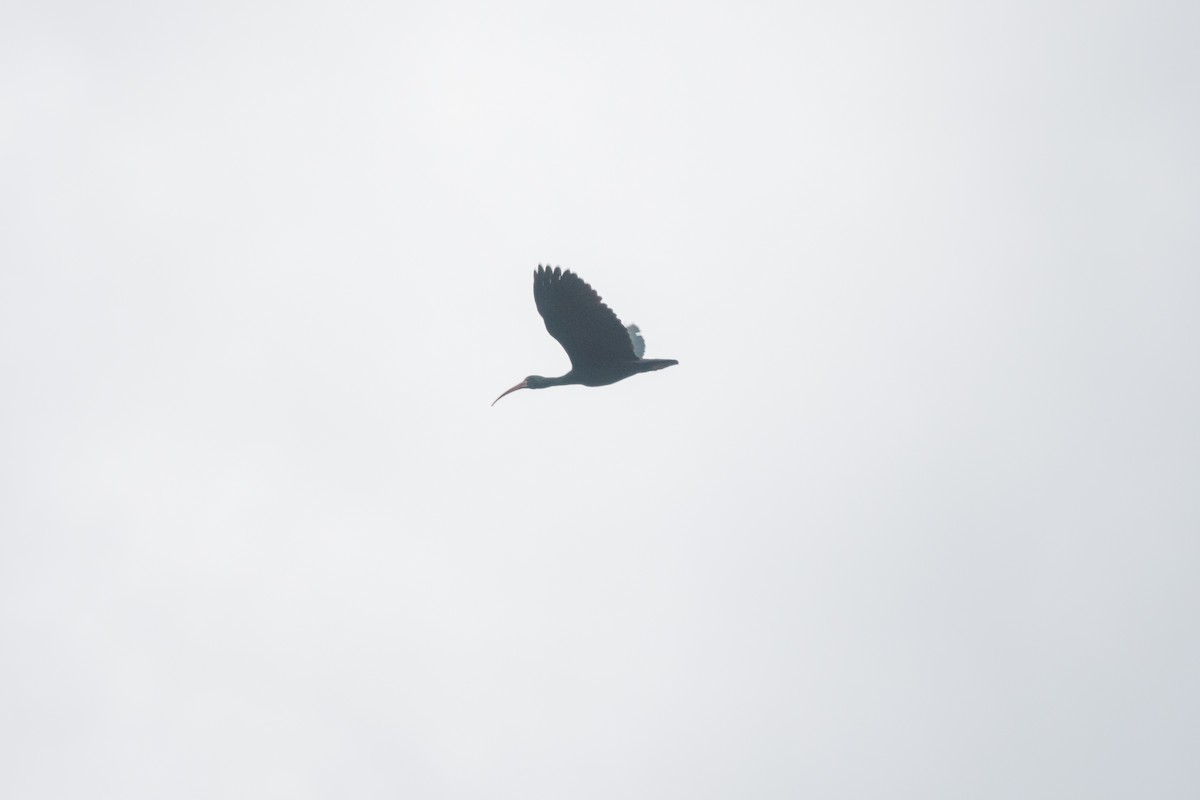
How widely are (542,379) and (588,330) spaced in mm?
2207

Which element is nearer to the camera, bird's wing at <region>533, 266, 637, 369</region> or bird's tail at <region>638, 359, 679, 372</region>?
bird's wing at <region>533, 266, 637, 369</region>

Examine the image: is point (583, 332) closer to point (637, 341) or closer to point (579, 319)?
point (579, 319)

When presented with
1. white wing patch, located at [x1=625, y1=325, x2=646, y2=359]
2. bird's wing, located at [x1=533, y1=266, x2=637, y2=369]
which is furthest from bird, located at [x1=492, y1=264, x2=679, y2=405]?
white wing patch, located at [x1=625, y1=325, x2=646, y2=359]

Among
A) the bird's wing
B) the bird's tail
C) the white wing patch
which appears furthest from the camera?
the white wing patch

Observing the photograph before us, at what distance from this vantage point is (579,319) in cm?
2125

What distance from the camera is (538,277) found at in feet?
67.8

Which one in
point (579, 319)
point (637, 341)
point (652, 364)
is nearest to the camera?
point (579, 319)

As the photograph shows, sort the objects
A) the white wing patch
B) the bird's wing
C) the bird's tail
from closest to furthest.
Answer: the bird's wing → the bird's tail → the white wing patch

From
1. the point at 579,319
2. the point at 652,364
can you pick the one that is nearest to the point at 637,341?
the point at 652,364

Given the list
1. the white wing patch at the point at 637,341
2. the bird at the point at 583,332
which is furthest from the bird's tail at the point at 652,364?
the white wing patch at the point at 637,341

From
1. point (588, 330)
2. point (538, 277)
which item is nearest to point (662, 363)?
point (588, 330)

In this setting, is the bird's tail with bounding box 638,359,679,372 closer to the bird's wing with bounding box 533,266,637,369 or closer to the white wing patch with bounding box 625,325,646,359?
the bird's wing with bounding box 533,266,637,369

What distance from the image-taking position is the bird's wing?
68.0ft

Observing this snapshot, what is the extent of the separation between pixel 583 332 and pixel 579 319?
378mm
